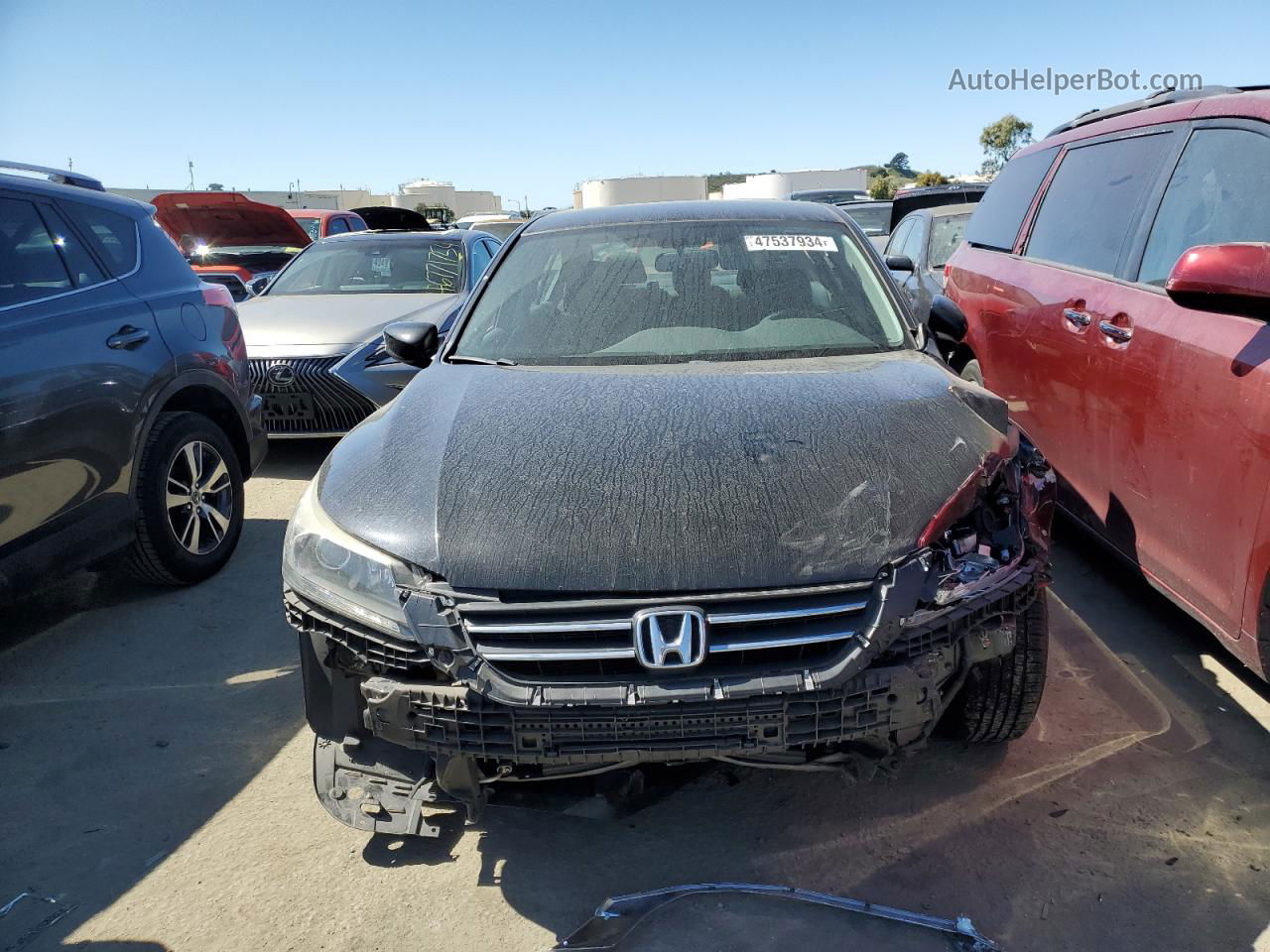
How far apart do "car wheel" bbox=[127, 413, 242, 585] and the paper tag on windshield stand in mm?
2641

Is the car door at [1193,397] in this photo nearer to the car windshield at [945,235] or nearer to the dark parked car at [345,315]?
the dark parked car at [345,315]

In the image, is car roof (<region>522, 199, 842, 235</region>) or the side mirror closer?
the side mirror

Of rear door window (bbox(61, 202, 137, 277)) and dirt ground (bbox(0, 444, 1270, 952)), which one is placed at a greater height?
rear door window (bbox(61, 202, 137, 277))

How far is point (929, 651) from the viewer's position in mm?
2164

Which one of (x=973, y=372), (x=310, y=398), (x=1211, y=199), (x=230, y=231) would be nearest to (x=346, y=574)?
(x=1211, y=199)

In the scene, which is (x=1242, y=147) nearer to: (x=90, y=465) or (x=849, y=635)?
(x=849, y=635)

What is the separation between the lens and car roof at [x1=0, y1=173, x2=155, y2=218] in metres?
3.88

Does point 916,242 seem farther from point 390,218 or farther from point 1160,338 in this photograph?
point 390,218

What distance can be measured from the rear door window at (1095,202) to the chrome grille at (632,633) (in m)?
2.35

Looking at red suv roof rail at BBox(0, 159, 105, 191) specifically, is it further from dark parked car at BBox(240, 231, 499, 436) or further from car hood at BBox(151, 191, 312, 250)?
car hood at BBox(151, 191, 312, 250)

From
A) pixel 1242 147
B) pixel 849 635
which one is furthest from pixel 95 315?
pixel 1242 147

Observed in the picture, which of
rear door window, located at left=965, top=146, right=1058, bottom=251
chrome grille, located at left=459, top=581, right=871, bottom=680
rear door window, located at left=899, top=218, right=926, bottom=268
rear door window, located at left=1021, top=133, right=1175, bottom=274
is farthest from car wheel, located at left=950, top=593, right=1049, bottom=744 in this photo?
rear door window, located at left=899, top=218, right=926, bottom=268

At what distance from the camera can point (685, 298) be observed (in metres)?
3.48

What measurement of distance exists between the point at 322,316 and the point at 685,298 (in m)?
4.30
